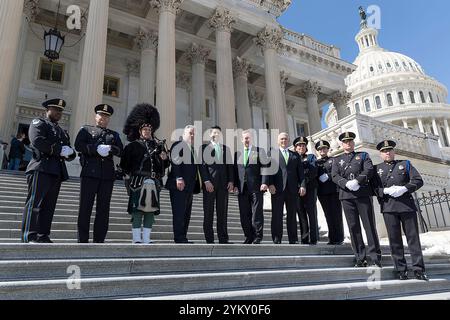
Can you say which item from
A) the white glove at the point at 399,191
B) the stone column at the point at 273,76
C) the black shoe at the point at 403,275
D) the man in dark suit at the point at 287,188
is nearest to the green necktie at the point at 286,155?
the man in dark suit at the point at 287,188

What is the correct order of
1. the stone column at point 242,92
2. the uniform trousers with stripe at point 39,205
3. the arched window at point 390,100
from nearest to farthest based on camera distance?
the uniform trousers with stripe at point 39,205 → the stone column at point 242,92 → the arched window at point 390,100

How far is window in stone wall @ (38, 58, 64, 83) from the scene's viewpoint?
58.6ft

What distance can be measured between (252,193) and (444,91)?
304ft

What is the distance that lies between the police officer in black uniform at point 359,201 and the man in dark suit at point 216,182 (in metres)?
1.99

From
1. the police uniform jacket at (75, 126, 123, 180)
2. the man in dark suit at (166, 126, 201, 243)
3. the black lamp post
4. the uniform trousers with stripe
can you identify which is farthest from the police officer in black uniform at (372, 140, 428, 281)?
the black lamp post

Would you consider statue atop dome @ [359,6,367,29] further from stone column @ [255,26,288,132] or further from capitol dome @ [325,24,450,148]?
stone column @ [255,26,288,132]

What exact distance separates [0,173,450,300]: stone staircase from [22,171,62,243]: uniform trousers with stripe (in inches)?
32.9

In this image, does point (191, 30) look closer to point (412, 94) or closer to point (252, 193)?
point (252, 193)

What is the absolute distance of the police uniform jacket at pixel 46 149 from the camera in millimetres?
4711

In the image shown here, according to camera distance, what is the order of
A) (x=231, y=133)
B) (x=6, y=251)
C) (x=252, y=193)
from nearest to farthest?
(x=6, y=251)
(x=252, y=193)
(x=231, y=133)

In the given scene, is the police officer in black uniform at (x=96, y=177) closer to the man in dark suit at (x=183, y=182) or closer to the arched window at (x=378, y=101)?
the man in dark suit at (x=183, y=182)

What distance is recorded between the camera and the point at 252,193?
641 centimetres

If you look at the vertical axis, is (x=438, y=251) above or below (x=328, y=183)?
below

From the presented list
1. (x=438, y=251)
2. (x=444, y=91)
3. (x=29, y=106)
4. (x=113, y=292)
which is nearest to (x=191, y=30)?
(x=29, y=106)
